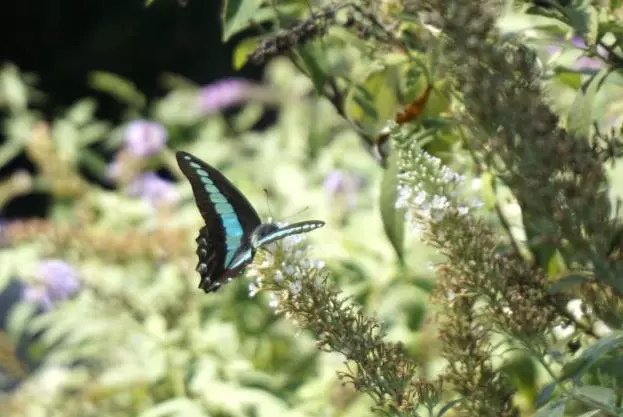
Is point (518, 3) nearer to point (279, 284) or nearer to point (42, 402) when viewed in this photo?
point (279, 284)

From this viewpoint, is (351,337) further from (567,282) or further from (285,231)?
(567,282)

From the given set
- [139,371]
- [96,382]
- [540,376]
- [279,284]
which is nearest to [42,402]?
[96,382]

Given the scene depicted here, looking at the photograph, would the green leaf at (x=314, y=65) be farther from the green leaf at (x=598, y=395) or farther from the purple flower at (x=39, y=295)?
the purple flower at (x=39, y=295)

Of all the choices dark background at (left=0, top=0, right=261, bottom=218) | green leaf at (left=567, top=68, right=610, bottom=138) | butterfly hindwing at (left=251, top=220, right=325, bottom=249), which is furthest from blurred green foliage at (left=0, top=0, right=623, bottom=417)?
dark background at (left=0, top=0, right=261, bottom=218)

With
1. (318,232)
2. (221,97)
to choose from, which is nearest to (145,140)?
(221,97)

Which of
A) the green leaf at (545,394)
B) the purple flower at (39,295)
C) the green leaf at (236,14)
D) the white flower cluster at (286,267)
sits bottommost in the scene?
the green leaf at (545,394)

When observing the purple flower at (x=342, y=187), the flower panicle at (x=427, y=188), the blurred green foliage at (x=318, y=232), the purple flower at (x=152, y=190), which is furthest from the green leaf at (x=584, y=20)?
the purple flower at (x=152, y=190)
